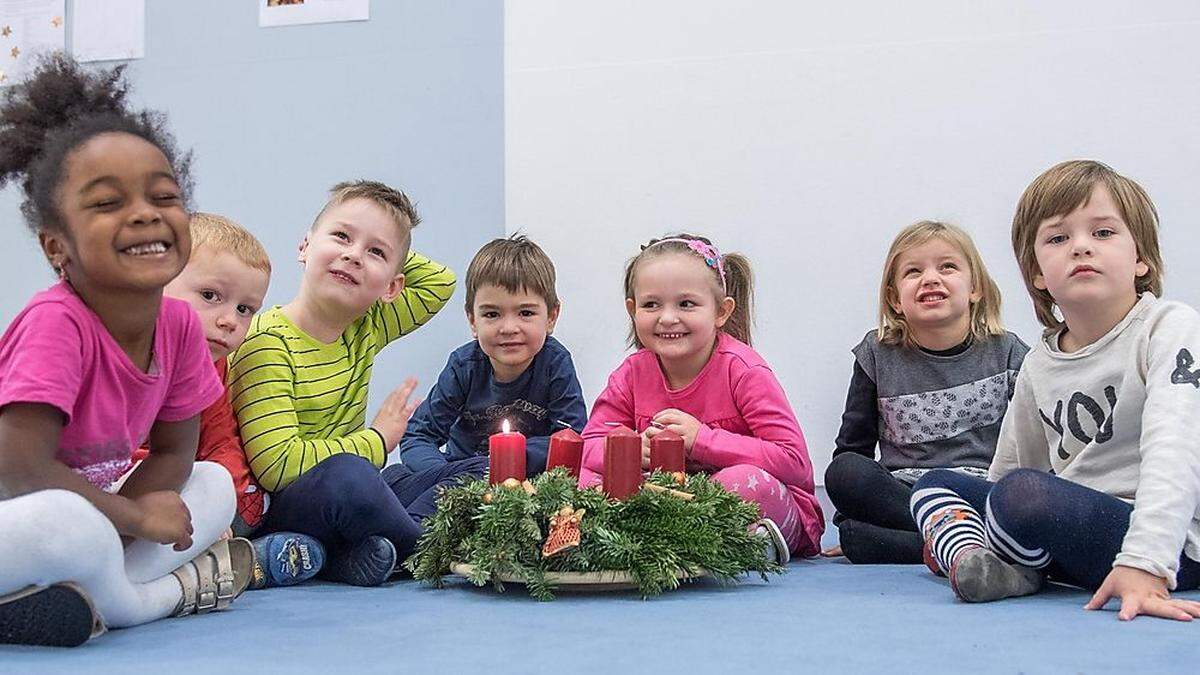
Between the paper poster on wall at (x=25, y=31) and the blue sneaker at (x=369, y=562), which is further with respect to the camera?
the paper poster on wall at (x=25, y=31)

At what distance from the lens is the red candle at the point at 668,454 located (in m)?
1.66

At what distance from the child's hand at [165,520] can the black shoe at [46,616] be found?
12cm

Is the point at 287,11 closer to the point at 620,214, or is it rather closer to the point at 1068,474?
the point at 620,214

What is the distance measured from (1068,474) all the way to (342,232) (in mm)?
1204

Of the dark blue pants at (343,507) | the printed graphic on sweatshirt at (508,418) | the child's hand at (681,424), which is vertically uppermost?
the child's hand at (681,424)

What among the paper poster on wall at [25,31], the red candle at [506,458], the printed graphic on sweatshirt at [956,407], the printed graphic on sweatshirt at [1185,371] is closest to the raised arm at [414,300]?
the red candle at [506,458]

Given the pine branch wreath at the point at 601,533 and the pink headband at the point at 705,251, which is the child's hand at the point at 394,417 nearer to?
the pine branch wreath at the point at 601,533

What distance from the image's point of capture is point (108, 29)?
305 cm

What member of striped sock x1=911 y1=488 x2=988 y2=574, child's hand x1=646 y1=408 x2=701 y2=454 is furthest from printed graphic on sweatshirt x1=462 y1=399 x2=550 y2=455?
striped sock x1=911 y1=488 x2=988 y2=574

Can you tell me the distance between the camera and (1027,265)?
1677 millimetres

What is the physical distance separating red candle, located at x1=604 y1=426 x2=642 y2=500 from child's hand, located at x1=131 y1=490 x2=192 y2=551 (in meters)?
0.54

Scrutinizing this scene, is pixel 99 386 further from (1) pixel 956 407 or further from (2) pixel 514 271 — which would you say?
(1) pixel 956 407

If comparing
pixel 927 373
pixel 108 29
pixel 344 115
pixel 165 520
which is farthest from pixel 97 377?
pixel 108 29

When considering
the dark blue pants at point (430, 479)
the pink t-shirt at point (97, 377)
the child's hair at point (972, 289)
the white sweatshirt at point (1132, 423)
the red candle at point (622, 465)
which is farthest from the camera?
the child's hair at point (972, 289)
